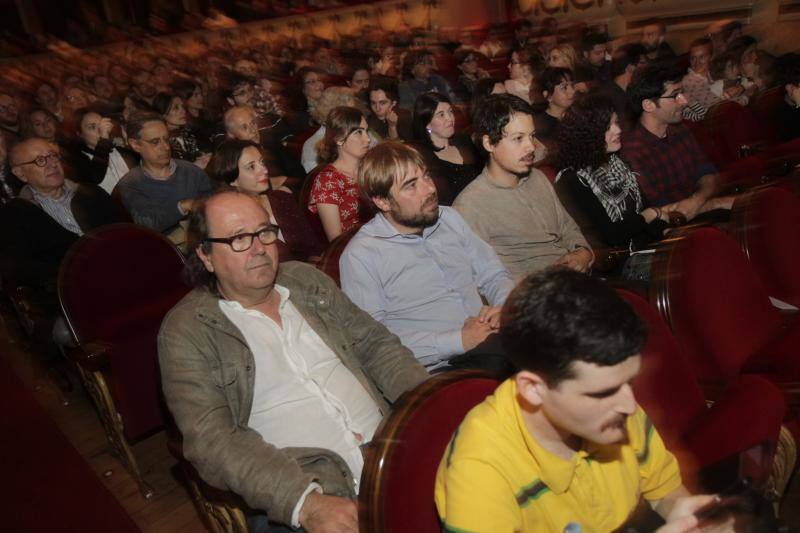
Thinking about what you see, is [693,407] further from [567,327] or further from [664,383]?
[567,327]

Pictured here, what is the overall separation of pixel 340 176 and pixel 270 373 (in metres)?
1.67

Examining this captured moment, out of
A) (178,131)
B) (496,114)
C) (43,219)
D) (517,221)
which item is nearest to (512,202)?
(517,221)

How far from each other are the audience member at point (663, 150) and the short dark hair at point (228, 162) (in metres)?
1.95

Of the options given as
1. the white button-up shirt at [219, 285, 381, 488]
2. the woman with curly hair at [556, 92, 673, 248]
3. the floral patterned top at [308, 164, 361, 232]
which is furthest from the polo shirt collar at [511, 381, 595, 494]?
the floral patterned top at [308, 164, 361, 232]

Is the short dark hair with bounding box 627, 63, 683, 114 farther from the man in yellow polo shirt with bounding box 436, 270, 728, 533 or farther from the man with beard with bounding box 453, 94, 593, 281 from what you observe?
the man in yellow polo shirt with bounding box 436, 270, 728, 533

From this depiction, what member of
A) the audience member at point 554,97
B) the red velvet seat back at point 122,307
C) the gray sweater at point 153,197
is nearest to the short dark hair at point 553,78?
the audience member at point 554,97

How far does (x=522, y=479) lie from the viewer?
95 centimetres

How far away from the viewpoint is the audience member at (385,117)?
193 inches

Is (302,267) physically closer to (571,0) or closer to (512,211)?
(512,211)

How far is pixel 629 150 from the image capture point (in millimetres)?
3111

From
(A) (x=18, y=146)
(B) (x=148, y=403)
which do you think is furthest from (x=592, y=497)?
(A) (x=18, y=146)

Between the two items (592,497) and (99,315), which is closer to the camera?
(592,497)

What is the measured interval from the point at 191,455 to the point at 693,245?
1.47 metres

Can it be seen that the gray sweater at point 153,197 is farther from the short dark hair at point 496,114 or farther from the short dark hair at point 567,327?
the short dark hair at point 567,327
